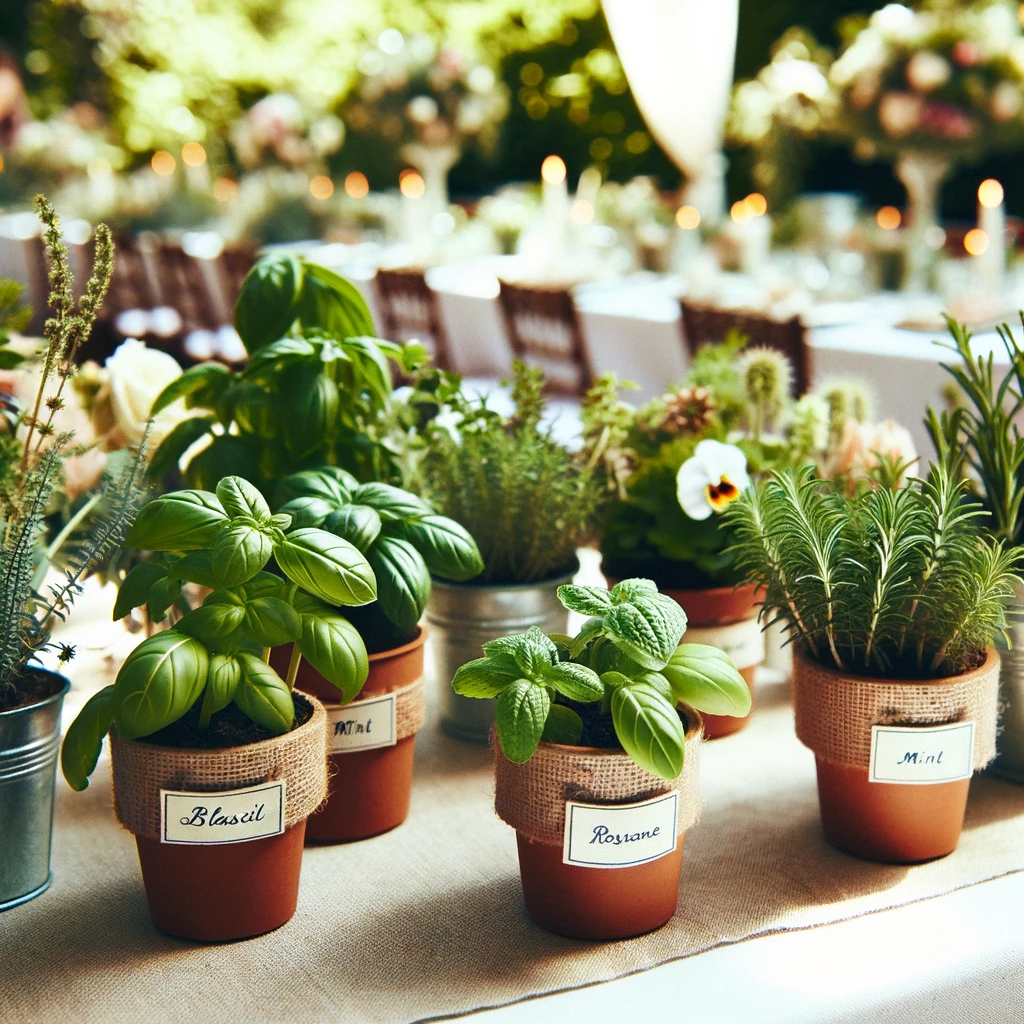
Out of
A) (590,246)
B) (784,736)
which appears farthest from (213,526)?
(590,246)

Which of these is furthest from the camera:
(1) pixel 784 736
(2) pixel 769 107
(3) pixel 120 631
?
(2) pixel 769 107

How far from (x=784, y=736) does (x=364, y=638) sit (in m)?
0.52

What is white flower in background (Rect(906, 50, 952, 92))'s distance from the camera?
342 cm

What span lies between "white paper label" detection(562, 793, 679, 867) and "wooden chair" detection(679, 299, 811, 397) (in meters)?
1.94

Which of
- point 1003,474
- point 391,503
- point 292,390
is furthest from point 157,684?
point 1003,474

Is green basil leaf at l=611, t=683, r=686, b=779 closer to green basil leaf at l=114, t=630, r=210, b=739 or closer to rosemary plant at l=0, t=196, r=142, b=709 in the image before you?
green basil leaf at l=114, t=630, r=210, b=739

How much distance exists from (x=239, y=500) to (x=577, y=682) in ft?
0.98

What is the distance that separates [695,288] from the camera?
3.57 m

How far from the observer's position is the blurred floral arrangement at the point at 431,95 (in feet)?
16.6

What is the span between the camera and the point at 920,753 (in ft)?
3.64

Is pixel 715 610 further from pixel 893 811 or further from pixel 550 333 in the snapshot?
pixel 550 333

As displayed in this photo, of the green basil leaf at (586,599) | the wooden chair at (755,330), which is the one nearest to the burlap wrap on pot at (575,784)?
the green basil leaf at (586,599)

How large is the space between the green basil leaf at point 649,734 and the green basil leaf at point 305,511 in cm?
31

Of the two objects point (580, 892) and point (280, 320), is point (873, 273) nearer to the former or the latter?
point (280, 320)
